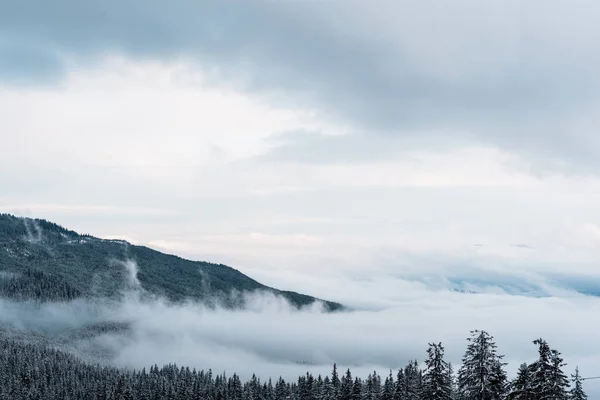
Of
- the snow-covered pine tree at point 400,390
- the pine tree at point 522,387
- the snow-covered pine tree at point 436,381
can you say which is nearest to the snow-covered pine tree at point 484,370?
the pine tree at point 522,387

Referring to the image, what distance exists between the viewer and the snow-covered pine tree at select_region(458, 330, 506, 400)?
206 ft

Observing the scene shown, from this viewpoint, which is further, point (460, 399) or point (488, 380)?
point (460, 399)

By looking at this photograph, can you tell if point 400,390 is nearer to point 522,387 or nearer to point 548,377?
point 522,387

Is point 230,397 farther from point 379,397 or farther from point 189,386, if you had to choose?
point 379,397

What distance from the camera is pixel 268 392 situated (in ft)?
655

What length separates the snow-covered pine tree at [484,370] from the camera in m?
62.8

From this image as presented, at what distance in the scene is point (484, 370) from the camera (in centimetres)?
6319

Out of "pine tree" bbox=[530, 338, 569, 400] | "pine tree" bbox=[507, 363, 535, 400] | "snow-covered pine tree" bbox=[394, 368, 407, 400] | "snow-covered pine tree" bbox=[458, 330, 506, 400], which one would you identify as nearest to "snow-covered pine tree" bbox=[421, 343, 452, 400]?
"snow-covered pine tree" bbox=[458, 330, 506, 400]

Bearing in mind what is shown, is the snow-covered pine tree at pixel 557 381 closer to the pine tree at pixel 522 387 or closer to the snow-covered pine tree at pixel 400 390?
the pine tree at pixel 522 387

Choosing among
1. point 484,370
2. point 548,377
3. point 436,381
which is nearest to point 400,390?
point 436,381

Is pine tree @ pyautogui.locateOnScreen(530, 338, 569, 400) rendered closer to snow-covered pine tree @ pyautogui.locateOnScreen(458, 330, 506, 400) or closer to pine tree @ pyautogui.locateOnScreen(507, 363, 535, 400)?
pine tree @ pyautogui.locateOnScreen(507, 363, 535, 400)

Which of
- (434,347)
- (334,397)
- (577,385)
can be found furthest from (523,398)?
(334,397)

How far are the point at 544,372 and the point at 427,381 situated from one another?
68.4 feet

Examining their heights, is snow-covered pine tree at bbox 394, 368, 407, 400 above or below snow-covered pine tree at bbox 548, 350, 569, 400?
below
